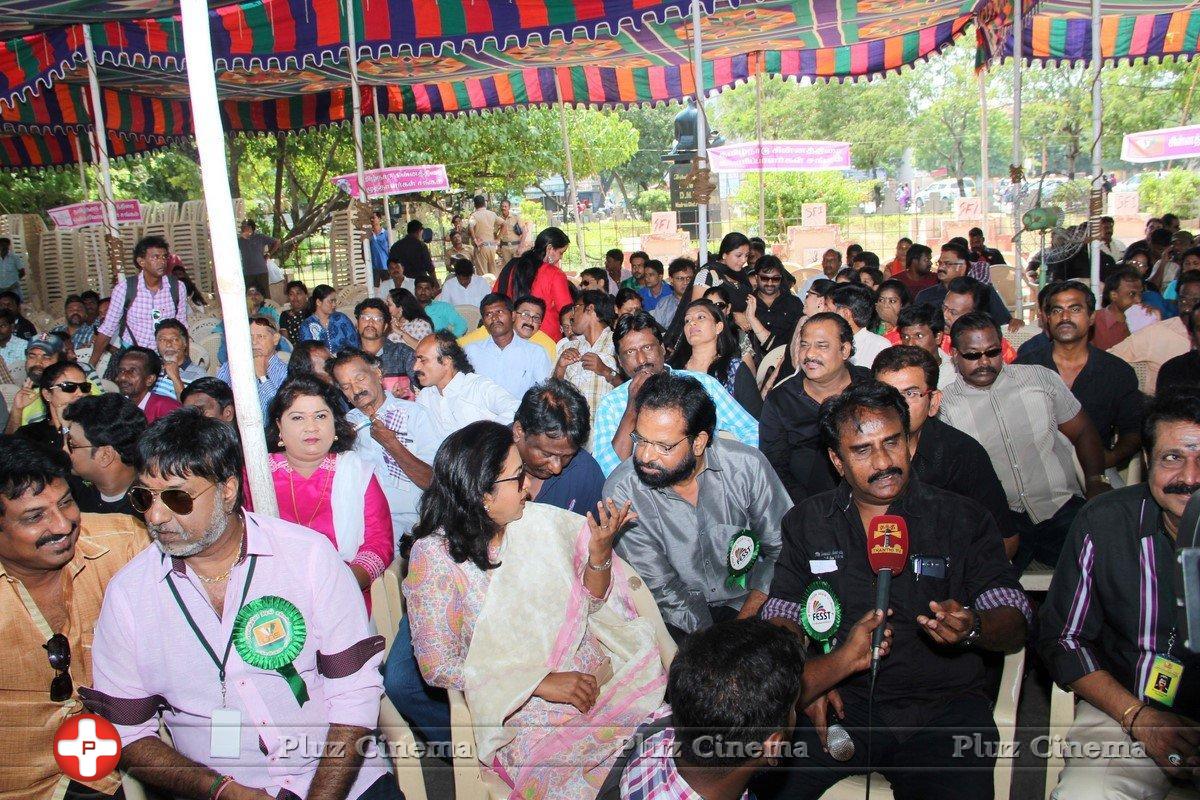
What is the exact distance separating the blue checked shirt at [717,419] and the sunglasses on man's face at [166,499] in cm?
211

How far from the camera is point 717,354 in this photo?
17.0ft

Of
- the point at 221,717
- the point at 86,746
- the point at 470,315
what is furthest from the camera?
the point at 470,315

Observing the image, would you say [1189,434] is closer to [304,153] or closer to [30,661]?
[30,661]

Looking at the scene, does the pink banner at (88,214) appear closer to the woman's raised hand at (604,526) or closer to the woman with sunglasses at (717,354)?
the woman with sunglasses at (717,354)

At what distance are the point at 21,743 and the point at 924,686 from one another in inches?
103

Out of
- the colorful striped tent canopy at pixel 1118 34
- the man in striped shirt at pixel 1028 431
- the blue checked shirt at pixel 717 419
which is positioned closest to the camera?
the man in striped shirt at pixel 1028 431

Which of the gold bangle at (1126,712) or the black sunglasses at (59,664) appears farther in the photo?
the black sunglasses at (59,664)

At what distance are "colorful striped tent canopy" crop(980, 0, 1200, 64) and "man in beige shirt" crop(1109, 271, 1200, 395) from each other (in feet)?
20.5

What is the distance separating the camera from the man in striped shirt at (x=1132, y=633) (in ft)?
8.02

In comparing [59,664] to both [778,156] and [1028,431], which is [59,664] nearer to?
[1028,431]

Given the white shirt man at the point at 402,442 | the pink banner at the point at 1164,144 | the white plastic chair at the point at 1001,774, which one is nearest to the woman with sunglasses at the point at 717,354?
the white shirt man at the point at 402,442

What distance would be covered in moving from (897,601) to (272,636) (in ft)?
5.89

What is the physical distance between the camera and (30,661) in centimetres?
266

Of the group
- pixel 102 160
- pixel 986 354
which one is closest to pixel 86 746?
pixel 986 354
